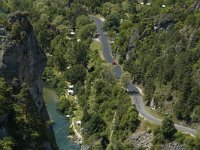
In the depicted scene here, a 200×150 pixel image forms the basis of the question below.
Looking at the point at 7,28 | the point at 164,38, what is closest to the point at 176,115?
the point at 164,38

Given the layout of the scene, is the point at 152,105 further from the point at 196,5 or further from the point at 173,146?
the point at 196,5

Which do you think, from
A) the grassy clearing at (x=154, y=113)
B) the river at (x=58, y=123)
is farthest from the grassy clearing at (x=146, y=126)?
the river at (x=58, y=123)

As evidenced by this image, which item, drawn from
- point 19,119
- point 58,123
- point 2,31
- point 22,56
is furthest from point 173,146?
point 19,119

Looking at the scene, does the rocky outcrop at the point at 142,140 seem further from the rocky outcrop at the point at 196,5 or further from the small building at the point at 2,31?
the small building at the point at 2,31

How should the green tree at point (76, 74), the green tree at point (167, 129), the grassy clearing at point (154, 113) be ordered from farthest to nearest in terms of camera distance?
the green tree at point (76, 74)
the grassy clearing at point (154, 113)
the green tree at point (167, 129)

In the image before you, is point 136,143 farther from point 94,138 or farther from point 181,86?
point 181,86

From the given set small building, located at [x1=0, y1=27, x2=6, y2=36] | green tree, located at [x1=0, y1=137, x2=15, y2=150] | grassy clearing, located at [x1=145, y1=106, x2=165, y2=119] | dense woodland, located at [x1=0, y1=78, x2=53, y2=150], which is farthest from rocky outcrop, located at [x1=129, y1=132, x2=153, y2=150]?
green tree, located at [x1=0, y1=137, x2=15, y2=150]

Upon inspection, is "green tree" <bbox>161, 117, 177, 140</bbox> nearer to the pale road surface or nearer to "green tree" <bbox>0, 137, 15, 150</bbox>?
the pale road surface

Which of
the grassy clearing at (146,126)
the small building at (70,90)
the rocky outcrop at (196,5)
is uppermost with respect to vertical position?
the rocky outcrop at (196,5)
